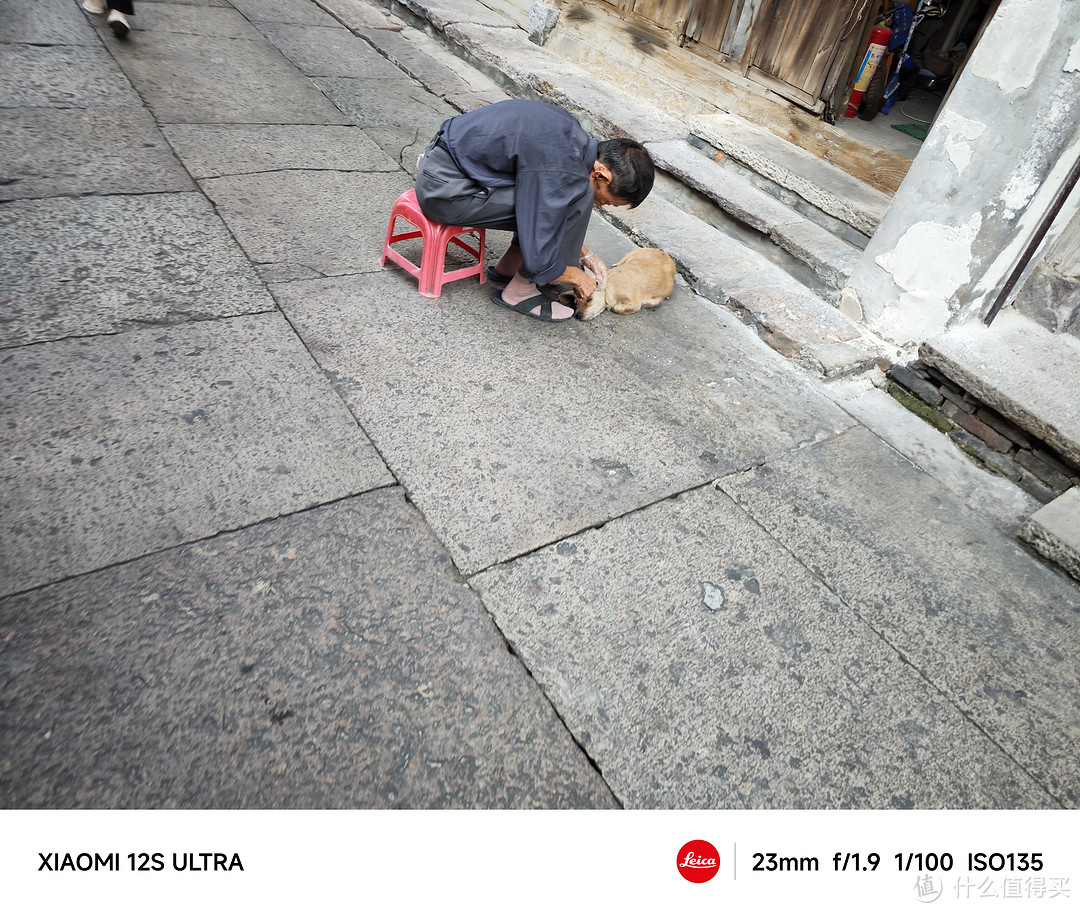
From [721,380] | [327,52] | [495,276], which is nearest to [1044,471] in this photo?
[721,380]

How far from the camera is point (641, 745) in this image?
5.86 feet

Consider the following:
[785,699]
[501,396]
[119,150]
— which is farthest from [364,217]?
A: [785,699]

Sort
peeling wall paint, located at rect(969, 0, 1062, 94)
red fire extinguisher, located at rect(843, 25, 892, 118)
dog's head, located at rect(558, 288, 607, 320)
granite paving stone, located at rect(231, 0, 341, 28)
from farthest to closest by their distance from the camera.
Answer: granite paving stone, located at rect(231, 0, 341, 28) < red fire extinguisher, located at rect(843, 25, 892, 118) < dog's head, located at rect(558, 288, 607, 320) < peeling wall paint, located at rect(969, 0, 1062, 94)

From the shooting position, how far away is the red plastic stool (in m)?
3.08

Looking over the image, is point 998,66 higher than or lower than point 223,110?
higher

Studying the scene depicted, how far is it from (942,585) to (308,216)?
3.27 metres

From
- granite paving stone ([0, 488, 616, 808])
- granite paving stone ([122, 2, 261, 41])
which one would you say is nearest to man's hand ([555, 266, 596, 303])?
granite paving stone ([0, 488, 616, 808])

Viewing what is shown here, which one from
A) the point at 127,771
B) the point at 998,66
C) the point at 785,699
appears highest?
the point at 998,66

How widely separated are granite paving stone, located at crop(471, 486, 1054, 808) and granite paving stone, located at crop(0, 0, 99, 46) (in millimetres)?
5301

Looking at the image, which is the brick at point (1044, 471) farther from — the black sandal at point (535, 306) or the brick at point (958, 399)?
the black sandal at point (535, 306)

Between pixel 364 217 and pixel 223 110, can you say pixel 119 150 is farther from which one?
Answer: pixel 364 217

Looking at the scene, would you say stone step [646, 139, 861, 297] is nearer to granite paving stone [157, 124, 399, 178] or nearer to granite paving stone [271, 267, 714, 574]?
granite paving stone [271, 267, 714, 574]

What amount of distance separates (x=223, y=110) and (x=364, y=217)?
1.59m

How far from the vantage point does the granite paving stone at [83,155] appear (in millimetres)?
3379
